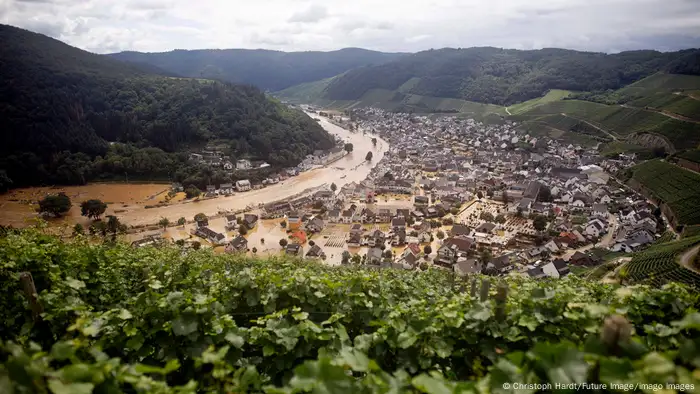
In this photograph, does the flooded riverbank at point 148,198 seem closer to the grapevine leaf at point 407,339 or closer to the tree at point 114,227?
the tree at point 114,227

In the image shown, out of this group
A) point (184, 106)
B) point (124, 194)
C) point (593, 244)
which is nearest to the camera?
point (593, 244)

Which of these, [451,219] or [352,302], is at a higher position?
[352,302]

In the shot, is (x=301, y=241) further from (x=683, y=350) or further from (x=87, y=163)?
(x=87, y=163)

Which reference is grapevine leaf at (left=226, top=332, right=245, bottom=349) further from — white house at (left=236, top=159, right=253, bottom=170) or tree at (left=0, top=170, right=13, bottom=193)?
tree at (left=0, top=170, right=13, bottom=193)

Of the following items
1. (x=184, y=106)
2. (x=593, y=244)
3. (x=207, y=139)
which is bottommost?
(x=593, y=244)

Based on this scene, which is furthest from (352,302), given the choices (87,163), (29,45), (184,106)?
A: (29,45)

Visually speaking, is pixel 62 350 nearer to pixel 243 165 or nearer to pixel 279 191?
pixel 279 191

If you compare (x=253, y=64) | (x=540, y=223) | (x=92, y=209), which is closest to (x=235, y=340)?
(x=540, y=223)
